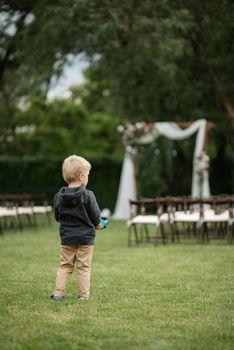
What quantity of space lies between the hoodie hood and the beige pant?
46 centimetres

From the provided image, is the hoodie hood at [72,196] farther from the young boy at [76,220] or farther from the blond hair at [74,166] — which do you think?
the blond hair at [74,166]

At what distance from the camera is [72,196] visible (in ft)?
21.8

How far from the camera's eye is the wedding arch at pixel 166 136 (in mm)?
18422

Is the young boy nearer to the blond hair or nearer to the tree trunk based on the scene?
the blond hair

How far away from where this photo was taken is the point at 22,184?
26.4 meters

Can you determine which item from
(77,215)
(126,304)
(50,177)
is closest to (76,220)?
(77,215)

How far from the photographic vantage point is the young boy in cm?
664

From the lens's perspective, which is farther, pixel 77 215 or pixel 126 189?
pixel 126 189

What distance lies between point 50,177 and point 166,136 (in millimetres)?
6829

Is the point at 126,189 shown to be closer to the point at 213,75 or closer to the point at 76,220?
the point at 213,75

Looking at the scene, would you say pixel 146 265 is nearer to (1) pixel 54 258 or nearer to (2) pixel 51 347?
(1) pixel 54 258

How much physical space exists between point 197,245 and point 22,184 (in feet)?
47.4

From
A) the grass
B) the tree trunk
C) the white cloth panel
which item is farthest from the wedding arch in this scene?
the grass

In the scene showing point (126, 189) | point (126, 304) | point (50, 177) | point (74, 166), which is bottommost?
point (126, 189)
